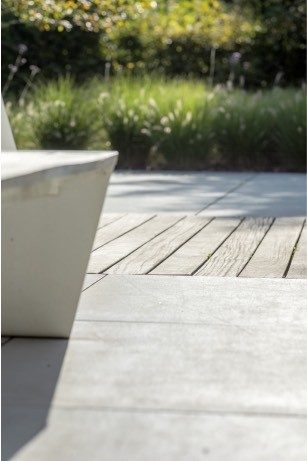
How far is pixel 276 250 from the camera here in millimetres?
5734

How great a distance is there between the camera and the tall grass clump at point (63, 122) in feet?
39.3

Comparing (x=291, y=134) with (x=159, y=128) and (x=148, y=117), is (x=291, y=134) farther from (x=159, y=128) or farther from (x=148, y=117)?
(x=148, y=117)

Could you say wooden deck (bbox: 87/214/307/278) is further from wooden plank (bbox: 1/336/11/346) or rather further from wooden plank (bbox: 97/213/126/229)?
wooden plank (bbox: 1/336/11/346)

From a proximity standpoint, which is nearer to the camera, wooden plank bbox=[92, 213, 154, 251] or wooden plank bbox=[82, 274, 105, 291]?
wooden plank bbox=[82, 274, 105, 291]

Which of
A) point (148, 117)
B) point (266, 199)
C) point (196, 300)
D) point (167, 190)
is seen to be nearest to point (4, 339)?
point (196, 300)

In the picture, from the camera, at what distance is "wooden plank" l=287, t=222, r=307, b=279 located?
501 centimetres

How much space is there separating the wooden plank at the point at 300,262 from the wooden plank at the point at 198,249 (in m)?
0.45

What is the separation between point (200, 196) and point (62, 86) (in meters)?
4.38

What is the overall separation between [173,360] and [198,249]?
7.59 ft

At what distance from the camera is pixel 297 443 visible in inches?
106

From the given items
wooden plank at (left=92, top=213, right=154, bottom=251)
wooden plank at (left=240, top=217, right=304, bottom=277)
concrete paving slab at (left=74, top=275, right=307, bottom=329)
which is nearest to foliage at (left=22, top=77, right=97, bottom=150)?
wooden plank at (left=92, top=213, right=154, bottom=251)

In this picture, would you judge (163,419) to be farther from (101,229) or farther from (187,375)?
(101,229)

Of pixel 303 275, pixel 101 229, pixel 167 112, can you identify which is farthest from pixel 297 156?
pixel 303 275

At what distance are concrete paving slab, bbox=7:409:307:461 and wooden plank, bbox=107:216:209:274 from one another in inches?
88.2
